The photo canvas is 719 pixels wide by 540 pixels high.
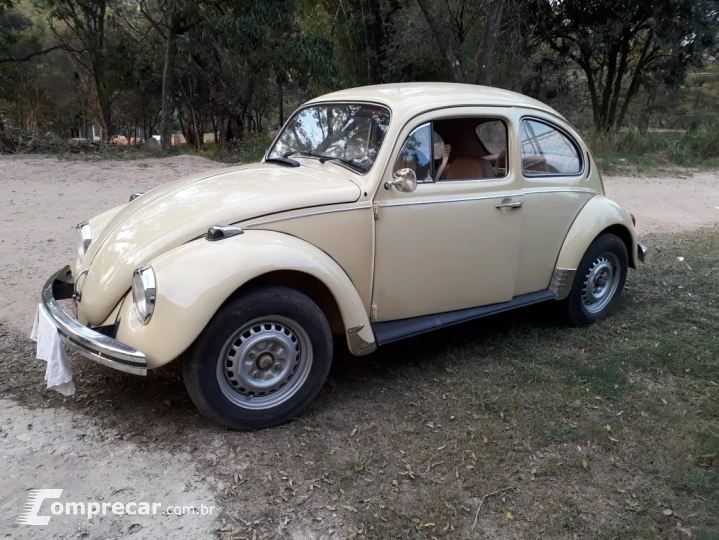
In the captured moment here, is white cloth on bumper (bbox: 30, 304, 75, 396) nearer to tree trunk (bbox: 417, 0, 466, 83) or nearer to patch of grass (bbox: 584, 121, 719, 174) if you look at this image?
tree trunk (bbox: 417, 0, 466, 83)

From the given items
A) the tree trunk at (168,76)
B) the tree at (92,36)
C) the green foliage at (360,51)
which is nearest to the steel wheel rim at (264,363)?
the green foliage at (360,51)

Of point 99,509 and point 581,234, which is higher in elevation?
point 581,234

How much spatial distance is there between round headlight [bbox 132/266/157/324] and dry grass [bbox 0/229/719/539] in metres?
0.70

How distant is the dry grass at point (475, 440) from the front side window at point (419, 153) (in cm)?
134

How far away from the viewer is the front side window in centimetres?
358

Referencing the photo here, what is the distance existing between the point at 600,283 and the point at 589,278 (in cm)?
24

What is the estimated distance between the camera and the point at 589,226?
4.42 metres

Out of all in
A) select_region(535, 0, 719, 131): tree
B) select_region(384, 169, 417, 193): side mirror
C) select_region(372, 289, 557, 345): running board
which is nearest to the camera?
select_region(384, 169, 417, 193): side mirror

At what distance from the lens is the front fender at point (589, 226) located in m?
4.35

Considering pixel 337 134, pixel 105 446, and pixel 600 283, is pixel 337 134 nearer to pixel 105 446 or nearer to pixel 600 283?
pixel 105 446

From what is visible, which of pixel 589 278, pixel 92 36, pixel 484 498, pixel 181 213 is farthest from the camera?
pixel 92 36

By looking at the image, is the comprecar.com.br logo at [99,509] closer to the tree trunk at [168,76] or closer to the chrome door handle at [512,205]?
the chrome door handle at [512,205]

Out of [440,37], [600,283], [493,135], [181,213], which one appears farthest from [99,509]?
[440,37]

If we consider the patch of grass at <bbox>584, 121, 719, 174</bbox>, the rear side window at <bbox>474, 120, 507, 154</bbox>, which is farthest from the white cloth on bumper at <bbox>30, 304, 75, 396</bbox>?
the patch of grass at <bbox>584, 121, 719, 174</bbox>
